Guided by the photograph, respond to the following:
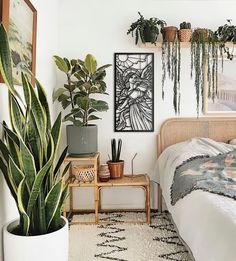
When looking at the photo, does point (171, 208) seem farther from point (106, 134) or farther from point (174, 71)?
point (174, 71)

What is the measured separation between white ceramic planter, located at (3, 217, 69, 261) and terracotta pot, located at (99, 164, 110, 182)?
4.58 feet

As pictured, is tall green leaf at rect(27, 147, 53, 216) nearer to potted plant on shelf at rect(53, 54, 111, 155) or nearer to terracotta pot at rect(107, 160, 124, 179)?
potted plant on shelf at rect(53, 54, 111, 155)

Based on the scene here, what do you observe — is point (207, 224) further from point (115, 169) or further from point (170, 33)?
point (170, 33)

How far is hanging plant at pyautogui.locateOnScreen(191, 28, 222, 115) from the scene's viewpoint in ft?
9.50

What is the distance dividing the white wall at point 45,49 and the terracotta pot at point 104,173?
78 centimetres

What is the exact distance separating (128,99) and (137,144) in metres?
0.52

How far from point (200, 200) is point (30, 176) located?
1.04 meters

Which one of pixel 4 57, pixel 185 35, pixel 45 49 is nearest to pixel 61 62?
pixel 45 49

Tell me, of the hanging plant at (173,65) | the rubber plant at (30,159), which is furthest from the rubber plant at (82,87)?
the rubber plant at (30,159)

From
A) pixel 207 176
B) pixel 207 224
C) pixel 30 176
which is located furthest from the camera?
pixel 207 176

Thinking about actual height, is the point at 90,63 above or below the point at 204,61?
below

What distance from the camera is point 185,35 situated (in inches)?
114

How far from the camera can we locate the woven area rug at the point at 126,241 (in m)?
2.17

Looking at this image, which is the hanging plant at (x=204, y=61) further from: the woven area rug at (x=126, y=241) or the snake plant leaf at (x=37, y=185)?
the snake plant leaf at (x=37, y=185)
